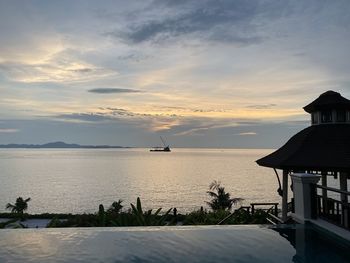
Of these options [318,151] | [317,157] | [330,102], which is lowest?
[317,157]

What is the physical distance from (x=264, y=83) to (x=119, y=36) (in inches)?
546

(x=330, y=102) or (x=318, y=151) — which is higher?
(x=330, y=102)

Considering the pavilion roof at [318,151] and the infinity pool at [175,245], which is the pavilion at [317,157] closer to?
the pavilion roof at [318,151]

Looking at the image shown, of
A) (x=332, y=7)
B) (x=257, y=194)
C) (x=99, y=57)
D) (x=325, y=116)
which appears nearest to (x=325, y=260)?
(x=325, y=116)

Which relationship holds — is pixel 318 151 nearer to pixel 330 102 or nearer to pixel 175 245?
pixel 330 102

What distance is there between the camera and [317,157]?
1256 centimetres

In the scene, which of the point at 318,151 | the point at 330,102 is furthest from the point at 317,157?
the point at 330,102

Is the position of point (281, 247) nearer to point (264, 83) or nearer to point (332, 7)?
point (332, 7)

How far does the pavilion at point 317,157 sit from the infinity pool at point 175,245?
0.72 meters

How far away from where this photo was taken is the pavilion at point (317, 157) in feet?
34.2

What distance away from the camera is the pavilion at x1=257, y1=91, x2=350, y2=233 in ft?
34.2

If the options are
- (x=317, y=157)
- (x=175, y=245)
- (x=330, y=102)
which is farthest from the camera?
(x=330, y=102)

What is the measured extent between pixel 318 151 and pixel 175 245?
22.0 feet

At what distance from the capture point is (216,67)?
26.4m
